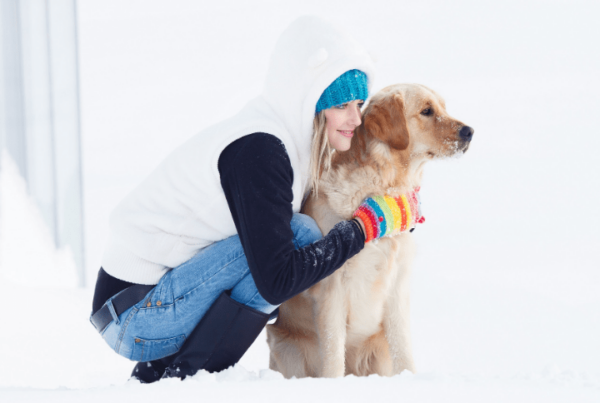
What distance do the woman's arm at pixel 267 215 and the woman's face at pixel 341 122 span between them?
0.72ft

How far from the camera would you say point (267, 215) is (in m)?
1.43

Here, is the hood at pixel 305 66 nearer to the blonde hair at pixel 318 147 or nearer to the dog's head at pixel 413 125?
the blonde hair at pixel 318 147

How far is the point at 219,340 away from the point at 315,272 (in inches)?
15.2

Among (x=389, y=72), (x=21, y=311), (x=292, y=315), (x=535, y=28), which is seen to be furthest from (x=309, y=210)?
(x=535, y=28)

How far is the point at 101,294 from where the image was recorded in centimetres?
178

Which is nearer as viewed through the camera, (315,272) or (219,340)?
(315,272)

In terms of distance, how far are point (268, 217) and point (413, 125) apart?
2.53ft

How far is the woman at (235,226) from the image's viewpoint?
1.47m

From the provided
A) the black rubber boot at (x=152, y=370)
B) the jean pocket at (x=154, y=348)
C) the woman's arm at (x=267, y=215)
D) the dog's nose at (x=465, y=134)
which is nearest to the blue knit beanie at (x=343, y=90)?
the woman's arm at (x=267, y=215)

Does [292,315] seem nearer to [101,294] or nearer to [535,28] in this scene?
[101,294]

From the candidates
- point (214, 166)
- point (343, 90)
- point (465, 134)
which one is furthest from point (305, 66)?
point (465, 134)

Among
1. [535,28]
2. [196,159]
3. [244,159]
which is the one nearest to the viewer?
[244,159]

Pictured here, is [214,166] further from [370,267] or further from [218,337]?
[370,267]

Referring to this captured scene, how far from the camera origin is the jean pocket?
170 cm
